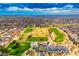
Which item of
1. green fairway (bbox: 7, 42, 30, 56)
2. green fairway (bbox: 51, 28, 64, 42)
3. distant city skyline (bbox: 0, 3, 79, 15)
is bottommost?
green fairway (bbox: 7, 42, 30, 56)

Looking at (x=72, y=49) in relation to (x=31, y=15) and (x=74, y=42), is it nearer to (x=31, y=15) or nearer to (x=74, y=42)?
(x=74, y=42)

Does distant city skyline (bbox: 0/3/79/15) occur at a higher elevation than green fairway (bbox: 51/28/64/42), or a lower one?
higher

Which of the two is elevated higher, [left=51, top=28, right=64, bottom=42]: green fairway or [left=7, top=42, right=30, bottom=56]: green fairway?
[left=51, top=28, right=64, bottom=42]: green fairway

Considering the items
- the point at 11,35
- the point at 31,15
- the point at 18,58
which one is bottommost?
the point at 18,58

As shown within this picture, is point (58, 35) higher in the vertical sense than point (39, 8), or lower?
lower

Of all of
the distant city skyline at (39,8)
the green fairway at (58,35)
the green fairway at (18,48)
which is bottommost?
the green fairway at (18,48)

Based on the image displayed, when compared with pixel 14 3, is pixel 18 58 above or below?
below

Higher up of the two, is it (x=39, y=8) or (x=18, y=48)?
(x=39, y=8)

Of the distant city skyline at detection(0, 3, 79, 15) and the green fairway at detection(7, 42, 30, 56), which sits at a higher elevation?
the distant city skyline at detection(0, 3, 79, 15)

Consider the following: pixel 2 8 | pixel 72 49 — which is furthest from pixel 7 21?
pixel 72 49

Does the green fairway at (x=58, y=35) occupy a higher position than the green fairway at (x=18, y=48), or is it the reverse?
the green fairway at (x=58, y=35)

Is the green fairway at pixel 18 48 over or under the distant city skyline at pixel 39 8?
under
